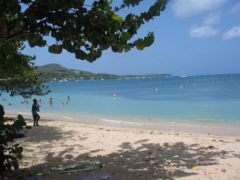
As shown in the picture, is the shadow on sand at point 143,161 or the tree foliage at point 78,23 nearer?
the tree foliage at point 78,23

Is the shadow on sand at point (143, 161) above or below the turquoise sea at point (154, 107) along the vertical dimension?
above

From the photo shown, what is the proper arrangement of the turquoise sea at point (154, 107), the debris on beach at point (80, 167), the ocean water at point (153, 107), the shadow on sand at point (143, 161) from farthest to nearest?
1. the ocean water at point (153, 107)
2. the turquoise sea at point (154, 107)
3. the debris on beach at point (80, 167)
4. the shadow on sand at point (143, 161)

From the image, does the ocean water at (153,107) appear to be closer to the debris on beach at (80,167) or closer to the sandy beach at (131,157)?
the sandy beach at (131,157)

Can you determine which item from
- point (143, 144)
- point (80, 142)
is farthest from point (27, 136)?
point (143, 144)

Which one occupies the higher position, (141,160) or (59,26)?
(59,26)

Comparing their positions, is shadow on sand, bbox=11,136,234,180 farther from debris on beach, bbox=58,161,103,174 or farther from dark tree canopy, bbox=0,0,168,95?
dark tree canopy, bbox=0,0,168,95

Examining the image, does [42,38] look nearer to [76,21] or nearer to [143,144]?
[76,21]

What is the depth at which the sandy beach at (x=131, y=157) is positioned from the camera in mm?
7602

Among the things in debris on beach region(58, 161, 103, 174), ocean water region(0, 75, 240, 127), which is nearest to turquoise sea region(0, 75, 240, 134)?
ocean water region(0, 75, 240, 127)

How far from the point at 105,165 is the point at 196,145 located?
3.66m

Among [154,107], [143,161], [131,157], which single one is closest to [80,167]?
[143,161]

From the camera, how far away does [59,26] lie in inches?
243

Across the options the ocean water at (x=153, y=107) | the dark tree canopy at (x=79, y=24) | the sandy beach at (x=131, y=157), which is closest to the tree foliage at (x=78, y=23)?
the dark tree canopy at (x=79, y=24)

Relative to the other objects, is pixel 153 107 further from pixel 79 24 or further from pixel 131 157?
pixel 79 24
